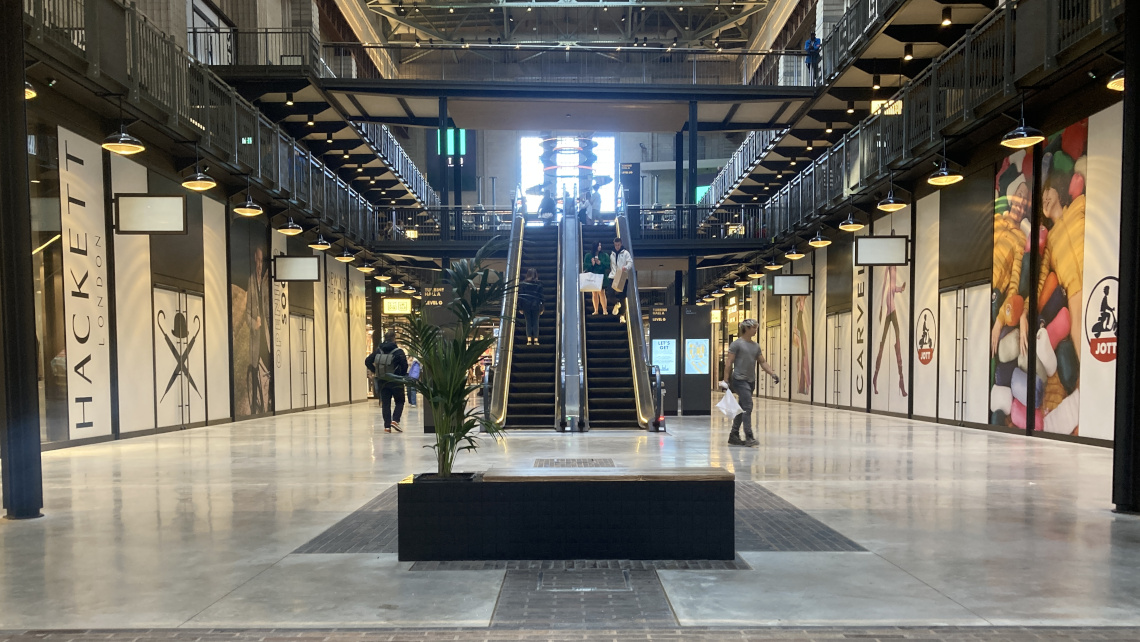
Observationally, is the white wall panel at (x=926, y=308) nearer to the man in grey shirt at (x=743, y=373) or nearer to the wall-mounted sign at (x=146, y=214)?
the man in grey shirt at (x=743, y=373)

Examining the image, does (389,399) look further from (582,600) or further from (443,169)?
(582,600)

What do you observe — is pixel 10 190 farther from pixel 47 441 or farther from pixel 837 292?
pixel 837 292

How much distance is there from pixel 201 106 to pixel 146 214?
122 inches

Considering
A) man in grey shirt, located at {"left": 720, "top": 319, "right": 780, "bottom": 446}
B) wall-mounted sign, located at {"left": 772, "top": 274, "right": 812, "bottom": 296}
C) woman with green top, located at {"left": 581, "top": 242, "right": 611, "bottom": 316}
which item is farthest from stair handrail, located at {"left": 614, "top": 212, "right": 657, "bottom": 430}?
wall-mounted sign, located at {"left": 772, "top": 274, "right": 812, "bottom": 296}

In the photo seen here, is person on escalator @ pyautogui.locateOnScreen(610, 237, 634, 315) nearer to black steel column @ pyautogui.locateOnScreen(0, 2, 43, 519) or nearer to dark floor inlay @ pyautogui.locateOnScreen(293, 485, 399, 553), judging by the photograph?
dark floor inlay @ pyautogui.locateOnScreen(293, 485, 399, 553)

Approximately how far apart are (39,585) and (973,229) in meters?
15.1

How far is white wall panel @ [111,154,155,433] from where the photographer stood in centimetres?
1351

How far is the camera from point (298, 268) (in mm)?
19594

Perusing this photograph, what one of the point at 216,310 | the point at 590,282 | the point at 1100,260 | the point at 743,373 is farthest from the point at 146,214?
the point at 1100,260

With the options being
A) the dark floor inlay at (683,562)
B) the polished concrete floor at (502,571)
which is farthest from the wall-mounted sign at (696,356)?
the dark floor inlay at (683,562)

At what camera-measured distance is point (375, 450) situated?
11.3 m

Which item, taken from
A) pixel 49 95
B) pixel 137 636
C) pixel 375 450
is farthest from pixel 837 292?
pixel 137 636

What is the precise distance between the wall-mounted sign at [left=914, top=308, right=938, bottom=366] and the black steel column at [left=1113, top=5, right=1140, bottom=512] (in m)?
11.0

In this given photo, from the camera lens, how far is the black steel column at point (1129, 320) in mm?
6199
